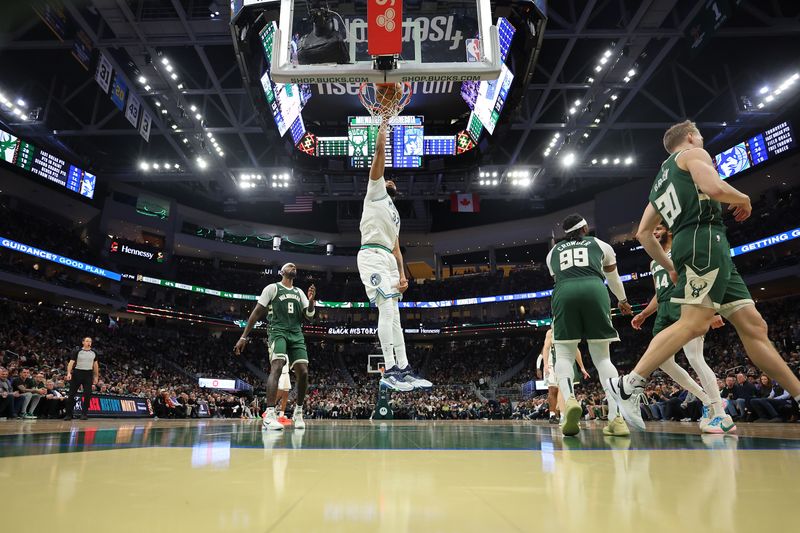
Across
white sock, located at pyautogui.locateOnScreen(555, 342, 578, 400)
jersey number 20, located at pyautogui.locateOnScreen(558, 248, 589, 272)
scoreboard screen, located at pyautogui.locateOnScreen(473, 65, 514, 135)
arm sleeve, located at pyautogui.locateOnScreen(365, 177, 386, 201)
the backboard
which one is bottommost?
white sock, located at pyautogui.locateOnScreen(555, 342, 578, 400)

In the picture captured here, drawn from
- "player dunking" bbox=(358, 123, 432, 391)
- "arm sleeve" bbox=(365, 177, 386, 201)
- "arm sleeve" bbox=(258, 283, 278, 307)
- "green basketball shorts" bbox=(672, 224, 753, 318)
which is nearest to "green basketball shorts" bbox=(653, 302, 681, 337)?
"green basketball shorts" bbox=(672, 224, 753, 318)

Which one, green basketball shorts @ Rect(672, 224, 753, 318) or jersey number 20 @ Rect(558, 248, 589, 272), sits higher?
jersey number 20 @ Rect(558, 248, 589, 272)

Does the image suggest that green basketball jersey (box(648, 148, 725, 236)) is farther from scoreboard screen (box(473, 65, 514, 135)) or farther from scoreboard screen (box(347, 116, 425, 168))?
scoreboard screen (box(347, 116, 425, 168))

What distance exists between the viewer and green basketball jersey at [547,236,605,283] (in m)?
4.02

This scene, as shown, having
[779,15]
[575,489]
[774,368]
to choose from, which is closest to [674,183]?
[774,368]

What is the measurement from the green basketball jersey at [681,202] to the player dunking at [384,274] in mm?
2342

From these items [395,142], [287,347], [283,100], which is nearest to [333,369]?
[395,142]

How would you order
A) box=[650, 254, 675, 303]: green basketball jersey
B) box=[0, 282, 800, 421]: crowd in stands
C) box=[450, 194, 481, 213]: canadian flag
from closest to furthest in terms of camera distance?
box=[650, 254, 675, 303]: green basketball jersey, box=[0, 282, 800, 421]: crowd in stands, box=[450, 194, 481, 213]: canadian flag

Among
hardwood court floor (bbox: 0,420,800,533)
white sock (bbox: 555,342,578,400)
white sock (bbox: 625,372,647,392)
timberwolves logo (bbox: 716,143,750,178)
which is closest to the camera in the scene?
hardwood court floor (bbox: 0,420,800,533)

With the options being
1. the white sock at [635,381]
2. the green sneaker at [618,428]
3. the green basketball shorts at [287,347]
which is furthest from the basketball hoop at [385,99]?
the green sneaker at [618,428]

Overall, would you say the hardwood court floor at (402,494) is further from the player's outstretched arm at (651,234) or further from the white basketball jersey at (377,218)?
the white basketball jersey at (377,218)

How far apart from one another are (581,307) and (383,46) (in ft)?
12.3

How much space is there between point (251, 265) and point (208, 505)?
Answer: 132 ft

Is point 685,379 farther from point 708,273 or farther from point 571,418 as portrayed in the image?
point 708,273
